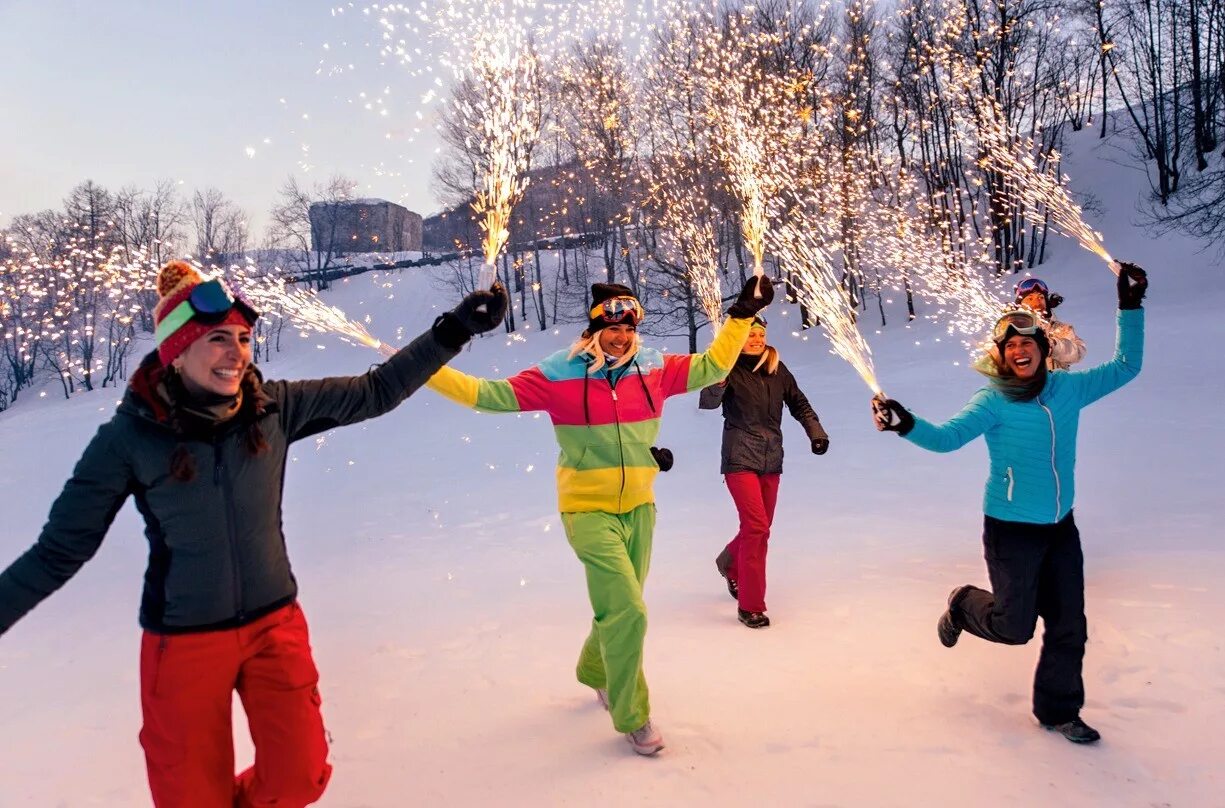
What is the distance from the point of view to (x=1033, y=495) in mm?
3877

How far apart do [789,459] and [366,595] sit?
7858 millimetres

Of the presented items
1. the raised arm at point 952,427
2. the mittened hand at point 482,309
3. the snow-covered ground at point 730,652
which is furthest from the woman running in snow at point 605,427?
the raised arm at point 952,427

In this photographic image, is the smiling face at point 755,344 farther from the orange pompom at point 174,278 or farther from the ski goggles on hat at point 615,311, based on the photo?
the orange pompom at point 174,278

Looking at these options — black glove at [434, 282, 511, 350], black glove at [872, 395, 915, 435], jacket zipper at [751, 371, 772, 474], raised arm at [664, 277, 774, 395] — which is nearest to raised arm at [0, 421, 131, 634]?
black glove at [434, 282, 511, 350]

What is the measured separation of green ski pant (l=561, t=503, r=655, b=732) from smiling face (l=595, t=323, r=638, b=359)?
2.79 feet

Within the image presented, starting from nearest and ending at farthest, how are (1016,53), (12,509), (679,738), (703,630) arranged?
(679,738)
(703,630)
(12,509)
(1016,53)

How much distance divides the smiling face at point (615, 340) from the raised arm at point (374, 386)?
3.90ft

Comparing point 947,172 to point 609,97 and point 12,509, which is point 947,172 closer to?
point 609,97

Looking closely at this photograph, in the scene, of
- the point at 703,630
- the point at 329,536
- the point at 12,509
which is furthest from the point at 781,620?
the point at 12,509

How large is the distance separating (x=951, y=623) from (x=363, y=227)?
68099mm

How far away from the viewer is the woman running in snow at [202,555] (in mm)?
2457

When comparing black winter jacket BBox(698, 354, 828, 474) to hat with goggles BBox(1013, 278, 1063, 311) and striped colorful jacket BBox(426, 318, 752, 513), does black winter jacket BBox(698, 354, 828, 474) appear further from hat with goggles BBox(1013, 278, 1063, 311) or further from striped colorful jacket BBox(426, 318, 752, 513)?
hat with goggles BBox(1013, 278, 1063, 311)

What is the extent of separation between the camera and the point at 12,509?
1420 cm

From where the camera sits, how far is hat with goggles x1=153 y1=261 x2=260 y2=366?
2594 millimetres
